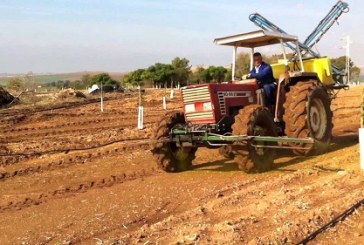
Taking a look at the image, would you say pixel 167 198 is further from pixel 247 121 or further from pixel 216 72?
pixel 216 72

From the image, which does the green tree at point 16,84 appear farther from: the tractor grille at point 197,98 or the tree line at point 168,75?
the tractor grille at point 197,98

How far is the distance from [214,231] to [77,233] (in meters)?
1.58

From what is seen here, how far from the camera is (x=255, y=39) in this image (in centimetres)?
990

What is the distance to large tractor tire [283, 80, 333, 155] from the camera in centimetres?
944

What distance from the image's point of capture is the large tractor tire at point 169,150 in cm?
901

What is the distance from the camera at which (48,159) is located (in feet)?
36.7

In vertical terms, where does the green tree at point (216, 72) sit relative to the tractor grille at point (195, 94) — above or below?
above

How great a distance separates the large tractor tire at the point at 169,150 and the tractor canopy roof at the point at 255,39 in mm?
1842

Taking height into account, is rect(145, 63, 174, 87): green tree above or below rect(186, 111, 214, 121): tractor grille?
above

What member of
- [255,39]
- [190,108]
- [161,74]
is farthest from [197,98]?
[161,74]

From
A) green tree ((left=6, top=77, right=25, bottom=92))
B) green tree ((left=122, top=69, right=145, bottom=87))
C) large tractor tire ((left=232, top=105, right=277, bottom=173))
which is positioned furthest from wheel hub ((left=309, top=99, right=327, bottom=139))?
green tree ((left=122, top=69, right=145, bottom=87))

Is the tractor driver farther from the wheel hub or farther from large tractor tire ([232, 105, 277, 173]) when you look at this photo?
large tractor tire ([232, 105, 277, 173])

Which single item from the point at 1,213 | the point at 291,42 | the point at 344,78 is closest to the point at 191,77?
the point at 344,78

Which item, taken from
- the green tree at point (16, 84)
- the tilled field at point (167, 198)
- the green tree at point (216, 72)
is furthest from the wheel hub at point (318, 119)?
the green tree at point (216, 72)
